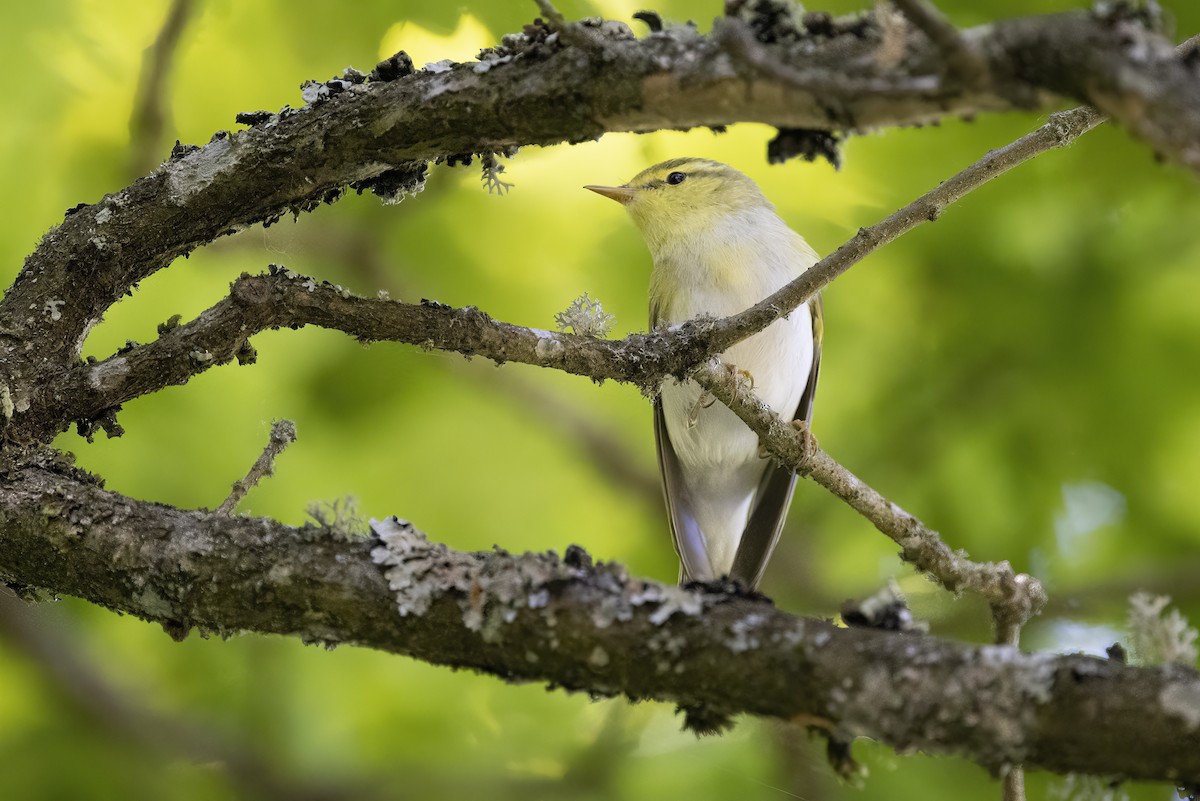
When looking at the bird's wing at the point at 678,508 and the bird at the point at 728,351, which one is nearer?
the bird's wing at the point at 678,508

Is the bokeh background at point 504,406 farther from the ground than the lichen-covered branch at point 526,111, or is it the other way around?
the bokeh background at point 504,406

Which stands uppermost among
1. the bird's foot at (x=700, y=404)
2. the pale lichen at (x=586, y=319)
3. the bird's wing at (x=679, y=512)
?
the bird's wing at (x=679, y=512)

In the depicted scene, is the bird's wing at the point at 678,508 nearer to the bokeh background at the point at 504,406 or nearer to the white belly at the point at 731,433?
→ the white belly at the point at 731,433

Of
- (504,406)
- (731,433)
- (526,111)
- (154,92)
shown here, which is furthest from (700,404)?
(154,92)

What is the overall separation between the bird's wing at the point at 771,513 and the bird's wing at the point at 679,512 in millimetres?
128

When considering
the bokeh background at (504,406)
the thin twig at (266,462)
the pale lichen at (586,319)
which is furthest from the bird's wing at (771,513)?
the thin twig at (266,462)

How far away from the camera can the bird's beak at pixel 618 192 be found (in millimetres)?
3435

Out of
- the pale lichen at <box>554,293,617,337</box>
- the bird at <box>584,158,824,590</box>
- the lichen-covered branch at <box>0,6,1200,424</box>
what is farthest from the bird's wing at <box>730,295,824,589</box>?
the lichen-covered branch at <box>0,6,1200,424</box>

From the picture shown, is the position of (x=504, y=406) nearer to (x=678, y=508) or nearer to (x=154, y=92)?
(x=678, y=508)

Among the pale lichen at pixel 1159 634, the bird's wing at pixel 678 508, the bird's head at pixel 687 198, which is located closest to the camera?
the pale lichen at pixel 1159 634

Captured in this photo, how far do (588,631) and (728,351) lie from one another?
104 inches

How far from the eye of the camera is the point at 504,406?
354 centimetres

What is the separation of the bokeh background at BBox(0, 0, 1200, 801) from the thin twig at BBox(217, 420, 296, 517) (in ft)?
3.71

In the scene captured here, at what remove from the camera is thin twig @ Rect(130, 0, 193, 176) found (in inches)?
122
